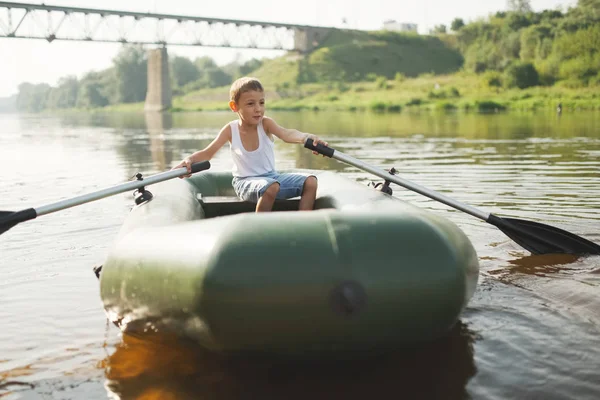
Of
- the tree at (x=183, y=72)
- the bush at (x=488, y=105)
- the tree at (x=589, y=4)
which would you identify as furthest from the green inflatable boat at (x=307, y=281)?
the tree at (x=183, y=72)

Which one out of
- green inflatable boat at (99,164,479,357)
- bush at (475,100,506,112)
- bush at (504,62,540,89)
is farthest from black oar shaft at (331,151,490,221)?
bush at (504,62,540,89)

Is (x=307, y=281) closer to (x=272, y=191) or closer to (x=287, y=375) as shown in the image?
(x=287, y=375)

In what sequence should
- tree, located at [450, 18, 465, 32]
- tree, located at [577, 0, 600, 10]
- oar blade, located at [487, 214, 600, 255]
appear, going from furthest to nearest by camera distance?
tree, located at [450, 18, 465, 32] → tree, located at [577, 0, 600, 10] → oar blade, located at [487, 214, 600, 255]

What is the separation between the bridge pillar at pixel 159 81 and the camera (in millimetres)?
69625

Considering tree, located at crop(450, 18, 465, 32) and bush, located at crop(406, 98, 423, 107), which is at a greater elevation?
tree, located at crop(450, 18, 465, 32)

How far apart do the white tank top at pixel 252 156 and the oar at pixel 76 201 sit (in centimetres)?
33

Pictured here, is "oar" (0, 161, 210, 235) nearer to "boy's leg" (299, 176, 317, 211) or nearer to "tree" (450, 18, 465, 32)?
"boy's leg" (299, 176, 317, 211)

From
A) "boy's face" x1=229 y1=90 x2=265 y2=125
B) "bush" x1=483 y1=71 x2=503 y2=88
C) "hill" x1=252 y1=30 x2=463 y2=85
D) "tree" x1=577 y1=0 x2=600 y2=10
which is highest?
"tree" x1=577 y1=0 x2=600 y2=10

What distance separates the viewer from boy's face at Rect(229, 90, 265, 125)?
13.3 ft

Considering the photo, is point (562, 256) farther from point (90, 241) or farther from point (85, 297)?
point (90, 241)

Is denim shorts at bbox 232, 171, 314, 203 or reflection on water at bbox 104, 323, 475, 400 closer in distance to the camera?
reflection on water at bbox 104, 323, 475, 400

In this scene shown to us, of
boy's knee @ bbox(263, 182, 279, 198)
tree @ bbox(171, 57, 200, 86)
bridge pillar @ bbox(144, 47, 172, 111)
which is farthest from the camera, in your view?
tree @ bbox(171, 57, 200, 86)

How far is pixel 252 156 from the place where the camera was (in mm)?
4266

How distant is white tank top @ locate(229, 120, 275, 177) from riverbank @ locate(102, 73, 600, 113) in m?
29.8
